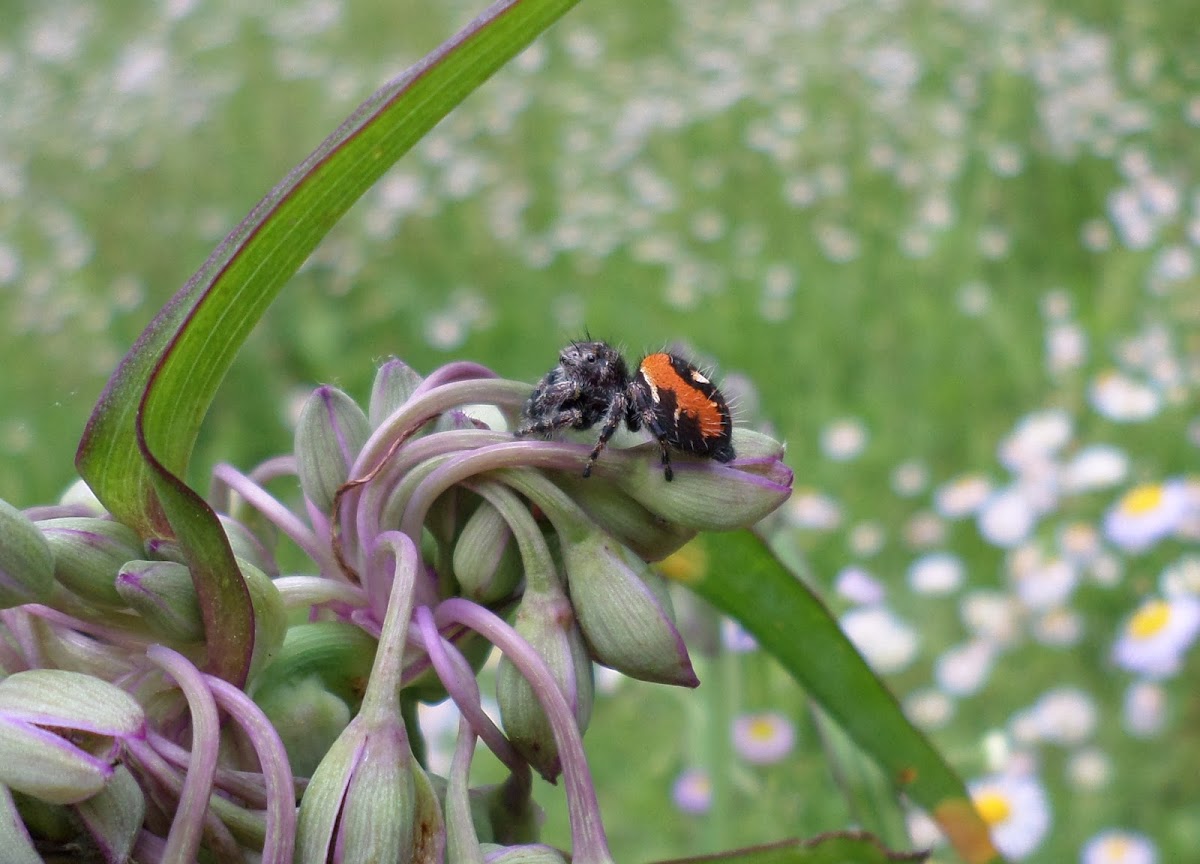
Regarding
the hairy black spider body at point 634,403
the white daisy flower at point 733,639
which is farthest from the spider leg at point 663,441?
the white daisy flower at point 733,639

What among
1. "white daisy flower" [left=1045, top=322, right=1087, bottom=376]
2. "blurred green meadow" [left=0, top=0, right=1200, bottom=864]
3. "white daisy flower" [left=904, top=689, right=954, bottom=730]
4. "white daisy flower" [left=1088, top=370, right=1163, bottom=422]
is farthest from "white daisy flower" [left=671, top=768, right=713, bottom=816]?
"white daisy flower" [left=1045, top=322, right=1087, bottom=376]

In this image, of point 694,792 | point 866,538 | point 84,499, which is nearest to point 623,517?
point 84,499

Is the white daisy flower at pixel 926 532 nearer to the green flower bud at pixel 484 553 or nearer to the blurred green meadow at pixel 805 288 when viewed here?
the blurred green meadow at pixel 805 288

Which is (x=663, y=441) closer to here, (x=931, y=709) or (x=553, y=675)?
(x=553, y=675)

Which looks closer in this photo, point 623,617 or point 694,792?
point 623,617

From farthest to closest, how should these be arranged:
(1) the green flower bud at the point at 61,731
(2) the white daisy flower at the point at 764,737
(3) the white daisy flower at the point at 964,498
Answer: (3) the white daisy flower at the point at 964,498
(2) the white daisy flower at the point at 764,737
(1) the green flower bud at the point at 61,731

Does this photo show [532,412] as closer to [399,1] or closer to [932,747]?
[932,747]

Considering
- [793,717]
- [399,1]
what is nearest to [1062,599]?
[793,717]
